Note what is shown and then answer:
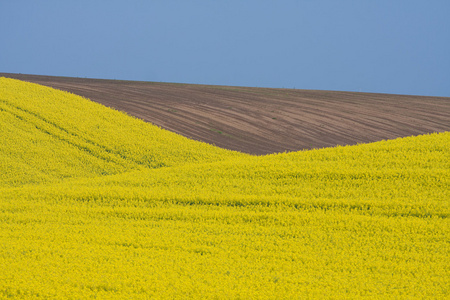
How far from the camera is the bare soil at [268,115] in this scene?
113 ft

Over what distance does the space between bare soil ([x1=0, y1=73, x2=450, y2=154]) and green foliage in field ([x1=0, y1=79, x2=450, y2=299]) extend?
4.24 metres

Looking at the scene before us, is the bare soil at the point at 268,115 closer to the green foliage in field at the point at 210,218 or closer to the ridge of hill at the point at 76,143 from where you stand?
the ridge of hill at the point at 76,143

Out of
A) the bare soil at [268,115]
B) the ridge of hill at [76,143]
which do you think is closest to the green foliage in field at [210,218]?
the ridge of hill at [76,143]

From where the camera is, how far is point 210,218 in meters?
17.4

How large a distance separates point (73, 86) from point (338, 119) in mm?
26648

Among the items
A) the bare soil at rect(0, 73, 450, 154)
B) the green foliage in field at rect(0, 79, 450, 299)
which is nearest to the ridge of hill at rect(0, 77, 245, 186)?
the green foliage in field at rect(0, 79, 450, 299)

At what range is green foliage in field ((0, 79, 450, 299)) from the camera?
10.9m

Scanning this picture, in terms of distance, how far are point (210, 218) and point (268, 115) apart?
2432 cm

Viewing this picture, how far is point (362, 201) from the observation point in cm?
1850

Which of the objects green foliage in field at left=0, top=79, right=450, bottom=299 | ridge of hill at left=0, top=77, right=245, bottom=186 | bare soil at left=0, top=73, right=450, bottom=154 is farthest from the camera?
bare soil at left=0, top=73, right=450, bottom=154

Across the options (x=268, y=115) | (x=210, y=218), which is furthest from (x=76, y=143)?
(x=268, y=115)

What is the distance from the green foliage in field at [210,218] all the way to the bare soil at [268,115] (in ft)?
13.9

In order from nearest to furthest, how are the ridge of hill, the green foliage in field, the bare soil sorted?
the green foliage in field
the ridge of hill
the bare soil

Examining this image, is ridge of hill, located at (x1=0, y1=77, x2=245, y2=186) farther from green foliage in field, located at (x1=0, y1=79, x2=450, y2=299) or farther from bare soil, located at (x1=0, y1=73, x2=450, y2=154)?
bare soil, located at (x1=0, y1=73, x2=450, y2=154)
